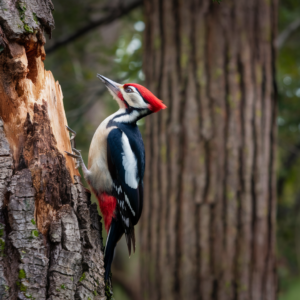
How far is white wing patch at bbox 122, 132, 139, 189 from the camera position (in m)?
2.64

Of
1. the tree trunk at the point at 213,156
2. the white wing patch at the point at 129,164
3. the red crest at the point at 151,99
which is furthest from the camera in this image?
the tree trunk at the point at 213,156

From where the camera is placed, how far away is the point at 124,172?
2.63 metres

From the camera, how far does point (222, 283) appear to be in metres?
3.40

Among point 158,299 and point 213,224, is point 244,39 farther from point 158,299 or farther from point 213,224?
point 158,299

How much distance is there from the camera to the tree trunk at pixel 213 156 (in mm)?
3447

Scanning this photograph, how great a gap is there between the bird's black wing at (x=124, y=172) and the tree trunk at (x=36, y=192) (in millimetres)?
546

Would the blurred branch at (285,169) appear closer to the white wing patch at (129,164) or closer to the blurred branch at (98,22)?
the blurred branch at (98,22)

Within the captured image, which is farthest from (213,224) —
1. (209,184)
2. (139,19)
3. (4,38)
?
(139,19)

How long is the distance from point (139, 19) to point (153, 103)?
3468mm

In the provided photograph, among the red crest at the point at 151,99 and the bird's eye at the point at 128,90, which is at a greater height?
the bird's eye at the point at 128,90

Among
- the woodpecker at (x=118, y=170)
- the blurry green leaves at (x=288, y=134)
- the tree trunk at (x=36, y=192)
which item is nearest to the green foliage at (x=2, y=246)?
the tree trunk at (x=36, y=192)

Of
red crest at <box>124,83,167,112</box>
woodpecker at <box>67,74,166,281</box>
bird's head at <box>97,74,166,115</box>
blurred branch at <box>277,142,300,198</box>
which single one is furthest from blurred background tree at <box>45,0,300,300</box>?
woodpecker at <box>67,74,166,281</box>

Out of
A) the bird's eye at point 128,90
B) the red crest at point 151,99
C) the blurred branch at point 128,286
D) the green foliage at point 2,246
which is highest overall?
the bird's eye at point 128,90

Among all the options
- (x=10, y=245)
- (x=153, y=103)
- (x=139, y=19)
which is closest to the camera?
(x=10, y=245)
